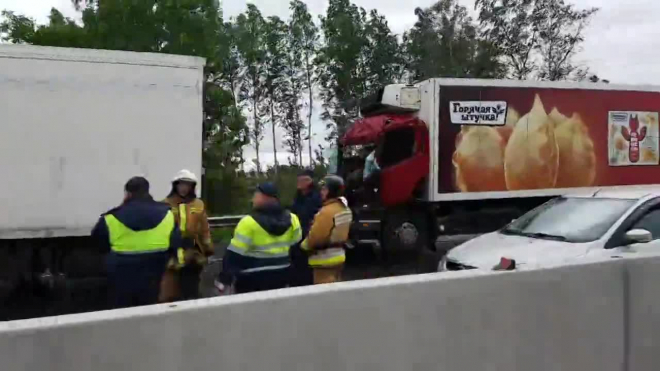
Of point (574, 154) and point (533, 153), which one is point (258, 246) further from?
point (574, 154)

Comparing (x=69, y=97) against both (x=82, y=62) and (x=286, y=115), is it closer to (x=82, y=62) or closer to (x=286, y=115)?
(x=82, y=62)

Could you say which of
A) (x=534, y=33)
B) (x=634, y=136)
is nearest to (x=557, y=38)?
(x=534, y=33)

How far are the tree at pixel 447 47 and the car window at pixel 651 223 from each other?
899 inches

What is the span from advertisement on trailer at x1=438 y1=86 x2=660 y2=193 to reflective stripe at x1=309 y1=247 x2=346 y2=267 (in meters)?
6.27

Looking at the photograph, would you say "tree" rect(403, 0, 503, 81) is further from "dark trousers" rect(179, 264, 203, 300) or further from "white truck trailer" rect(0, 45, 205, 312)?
"dark trousers" rect(179, 264, 203, 300)

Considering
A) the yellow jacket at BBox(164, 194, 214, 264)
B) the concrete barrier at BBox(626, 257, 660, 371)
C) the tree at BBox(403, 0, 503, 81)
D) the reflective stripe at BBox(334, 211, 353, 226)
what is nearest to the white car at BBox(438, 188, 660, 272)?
the reflective stripe at BBox(334, 211, 353, 226)

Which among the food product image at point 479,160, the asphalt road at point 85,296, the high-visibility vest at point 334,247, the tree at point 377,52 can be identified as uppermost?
the tree at point 377,52

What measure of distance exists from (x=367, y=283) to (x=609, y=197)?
5.04 m

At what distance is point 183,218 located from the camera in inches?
228

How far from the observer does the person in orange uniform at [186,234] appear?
226 inches

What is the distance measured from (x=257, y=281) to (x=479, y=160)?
25.6 ft

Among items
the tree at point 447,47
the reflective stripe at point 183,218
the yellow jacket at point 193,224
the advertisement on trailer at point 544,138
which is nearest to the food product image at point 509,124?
the advertisement on trailer at point 544,138

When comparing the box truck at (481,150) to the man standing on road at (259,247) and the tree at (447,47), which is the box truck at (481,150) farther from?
the tree at (447,47)

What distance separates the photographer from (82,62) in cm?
793
